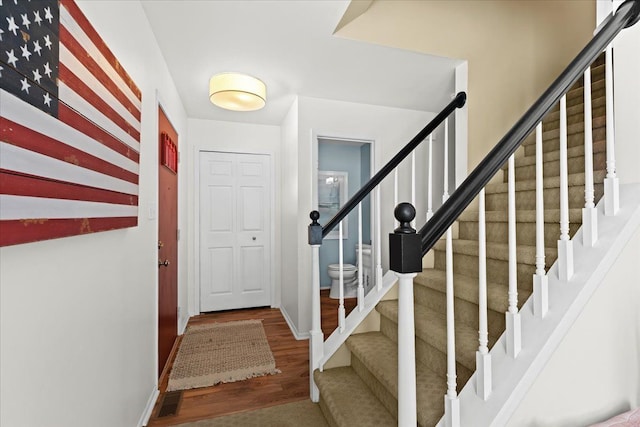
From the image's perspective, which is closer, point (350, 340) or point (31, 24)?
point (31, 24)

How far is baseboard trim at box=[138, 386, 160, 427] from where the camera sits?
5.80ft

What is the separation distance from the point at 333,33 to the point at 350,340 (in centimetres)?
206

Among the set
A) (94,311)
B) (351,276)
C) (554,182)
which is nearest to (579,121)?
(554,182)

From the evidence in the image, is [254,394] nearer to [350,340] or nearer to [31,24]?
[350,340]

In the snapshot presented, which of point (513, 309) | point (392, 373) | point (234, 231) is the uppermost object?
point (234, 231)

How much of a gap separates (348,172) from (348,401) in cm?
385

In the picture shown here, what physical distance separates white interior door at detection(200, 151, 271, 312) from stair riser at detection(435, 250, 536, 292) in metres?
2.36

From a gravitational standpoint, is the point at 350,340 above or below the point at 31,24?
below

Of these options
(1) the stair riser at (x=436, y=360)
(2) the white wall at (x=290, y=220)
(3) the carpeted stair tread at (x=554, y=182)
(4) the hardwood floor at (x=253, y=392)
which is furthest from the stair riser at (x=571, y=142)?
(4) the hardwood floor at (x=253, y=392)

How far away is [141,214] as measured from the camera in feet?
5.79

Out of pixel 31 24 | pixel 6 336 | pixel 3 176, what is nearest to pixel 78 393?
pixel 6 336

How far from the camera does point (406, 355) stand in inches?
40.2

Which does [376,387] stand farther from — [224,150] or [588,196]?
[224,150]

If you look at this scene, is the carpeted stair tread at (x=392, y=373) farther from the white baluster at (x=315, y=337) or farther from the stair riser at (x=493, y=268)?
the stair riser at (x=493, y=268)
